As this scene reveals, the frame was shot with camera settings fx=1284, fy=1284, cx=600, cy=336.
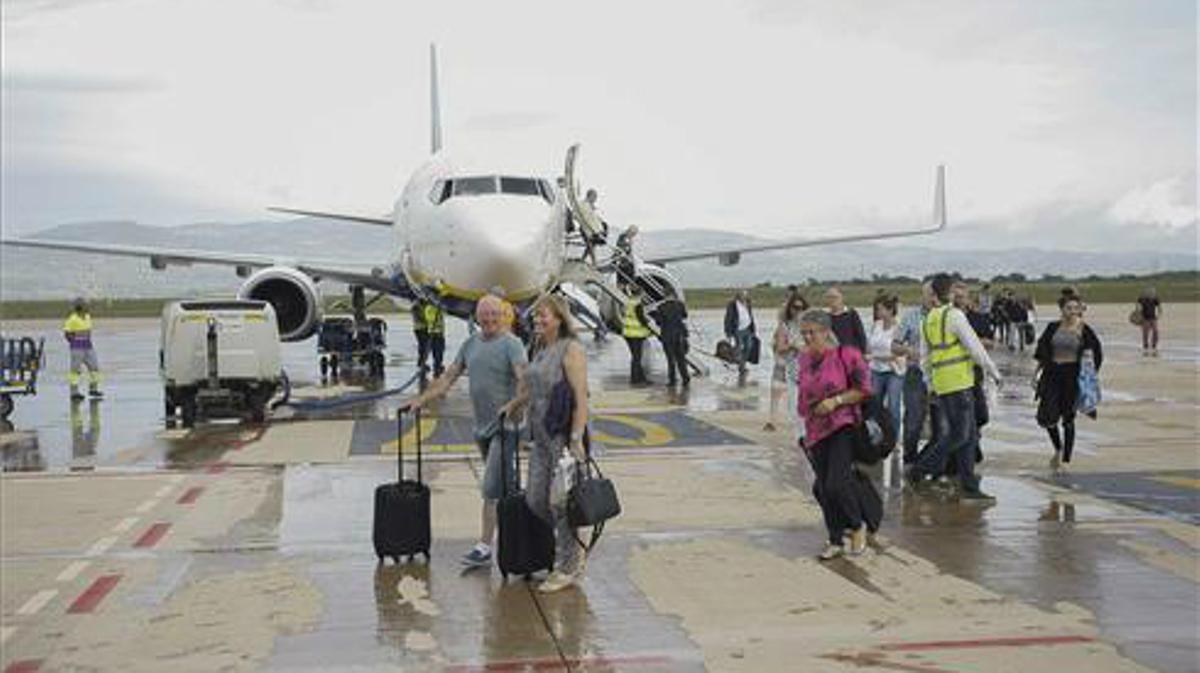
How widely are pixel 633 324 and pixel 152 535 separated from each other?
13.1m

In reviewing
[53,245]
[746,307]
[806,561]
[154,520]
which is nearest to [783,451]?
[806,561]

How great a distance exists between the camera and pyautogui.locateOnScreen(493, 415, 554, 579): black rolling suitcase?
24.5ft

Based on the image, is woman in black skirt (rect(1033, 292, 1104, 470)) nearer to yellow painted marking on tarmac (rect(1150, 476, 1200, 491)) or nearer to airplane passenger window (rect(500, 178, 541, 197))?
yellow painted marking on tarmac (rect(1150, 476, 1200, 491))

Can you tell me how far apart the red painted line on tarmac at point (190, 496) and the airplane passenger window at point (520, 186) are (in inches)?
333

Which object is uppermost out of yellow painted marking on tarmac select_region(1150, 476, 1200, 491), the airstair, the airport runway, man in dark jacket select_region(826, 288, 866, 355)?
the airstair

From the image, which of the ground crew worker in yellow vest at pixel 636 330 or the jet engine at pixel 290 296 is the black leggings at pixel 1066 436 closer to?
the ground crew worker in yellow vest at pixel 636 330

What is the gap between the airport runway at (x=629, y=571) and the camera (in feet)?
20.0

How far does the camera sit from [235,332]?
16.3 m

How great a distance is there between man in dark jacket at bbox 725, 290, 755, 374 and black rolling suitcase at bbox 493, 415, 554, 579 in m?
15.8

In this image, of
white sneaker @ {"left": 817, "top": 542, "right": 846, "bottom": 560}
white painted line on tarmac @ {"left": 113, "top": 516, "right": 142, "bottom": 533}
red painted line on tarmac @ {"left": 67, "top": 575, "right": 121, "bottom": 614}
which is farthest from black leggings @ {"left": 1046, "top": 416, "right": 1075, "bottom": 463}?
red painted line on tarmac @ {"left": 67, "top": 575, "right": 121, "bottom": 614}

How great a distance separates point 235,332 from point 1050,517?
35.0 ft

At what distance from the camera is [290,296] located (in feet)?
78.8

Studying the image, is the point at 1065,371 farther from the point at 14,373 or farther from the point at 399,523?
the point at 14,373

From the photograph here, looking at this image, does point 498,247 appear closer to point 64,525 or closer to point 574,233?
point 574,233
